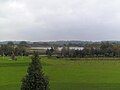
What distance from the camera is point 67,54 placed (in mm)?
121938

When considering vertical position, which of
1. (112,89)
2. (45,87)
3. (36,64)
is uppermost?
(36,64)

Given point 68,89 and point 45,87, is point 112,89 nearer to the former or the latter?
point 68,89

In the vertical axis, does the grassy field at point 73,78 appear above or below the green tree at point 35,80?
below

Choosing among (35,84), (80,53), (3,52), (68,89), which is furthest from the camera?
(3,52)

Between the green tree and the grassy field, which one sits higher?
the green tree

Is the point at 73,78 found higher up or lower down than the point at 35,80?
lower down

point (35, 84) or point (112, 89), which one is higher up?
point (35, 84)

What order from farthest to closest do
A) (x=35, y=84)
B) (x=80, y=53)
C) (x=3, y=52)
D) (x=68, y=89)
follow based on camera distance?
(x=3, y=52) < (x=80, y=53) < (x=68, y=89) < (x=35, y=84)

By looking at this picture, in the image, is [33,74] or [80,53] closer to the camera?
[33,74]

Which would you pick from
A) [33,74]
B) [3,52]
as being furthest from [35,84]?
[3,52]

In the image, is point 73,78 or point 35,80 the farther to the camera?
point 73,78

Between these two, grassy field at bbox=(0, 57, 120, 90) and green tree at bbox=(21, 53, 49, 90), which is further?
grassy field at bbox=(0, 57, 120, 90)

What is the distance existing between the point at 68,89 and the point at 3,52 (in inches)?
4263

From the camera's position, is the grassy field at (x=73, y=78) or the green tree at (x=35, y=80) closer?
the green tree at (x=35, y=80)
